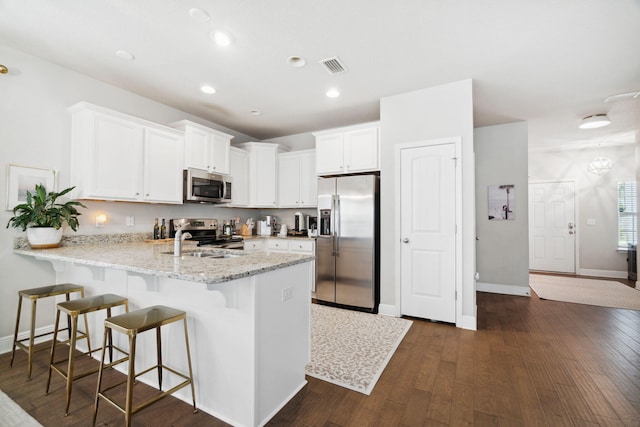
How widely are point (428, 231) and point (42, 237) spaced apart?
3905 millimetres

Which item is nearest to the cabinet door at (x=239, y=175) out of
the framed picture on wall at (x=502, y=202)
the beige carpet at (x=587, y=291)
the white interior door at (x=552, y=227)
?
the framed picture on wall at (x=502, y=202)

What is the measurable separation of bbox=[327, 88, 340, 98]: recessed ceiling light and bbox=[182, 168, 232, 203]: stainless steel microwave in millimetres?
2042

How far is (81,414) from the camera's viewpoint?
176 centimetres

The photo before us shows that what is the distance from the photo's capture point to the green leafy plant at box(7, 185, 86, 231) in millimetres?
2533

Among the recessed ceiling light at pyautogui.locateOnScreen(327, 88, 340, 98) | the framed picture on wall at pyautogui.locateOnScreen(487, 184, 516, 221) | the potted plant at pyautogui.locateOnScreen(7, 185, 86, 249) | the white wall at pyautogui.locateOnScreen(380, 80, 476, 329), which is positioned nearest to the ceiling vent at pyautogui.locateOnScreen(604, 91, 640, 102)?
the framed picture on wall at pyautogui.locateOnScreen(487, 184, 516, 221)

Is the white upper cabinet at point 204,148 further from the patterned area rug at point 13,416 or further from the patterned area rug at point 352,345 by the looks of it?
the patterned area rug at point 13,416

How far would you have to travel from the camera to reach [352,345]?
2729mm

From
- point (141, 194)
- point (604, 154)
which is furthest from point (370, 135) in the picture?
point (604, 154)

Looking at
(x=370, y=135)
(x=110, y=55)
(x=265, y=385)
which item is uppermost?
(x=110, y=55)

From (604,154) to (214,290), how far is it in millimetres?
8134

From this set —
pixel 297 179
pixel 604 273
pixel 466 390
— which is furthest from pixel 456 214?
pixel 604 273

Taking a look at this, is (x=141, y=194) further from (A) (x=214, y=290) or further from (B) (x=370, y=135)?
(B) (x=370, y=135)

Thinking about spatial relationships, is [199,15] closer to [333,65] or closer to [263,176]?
[333,65]

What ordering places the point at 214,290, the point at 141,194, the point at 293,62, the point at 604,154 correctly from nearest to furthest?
the point at 214,290 → the point at 293,62 → the point at 141,194 → the point at 604,154
